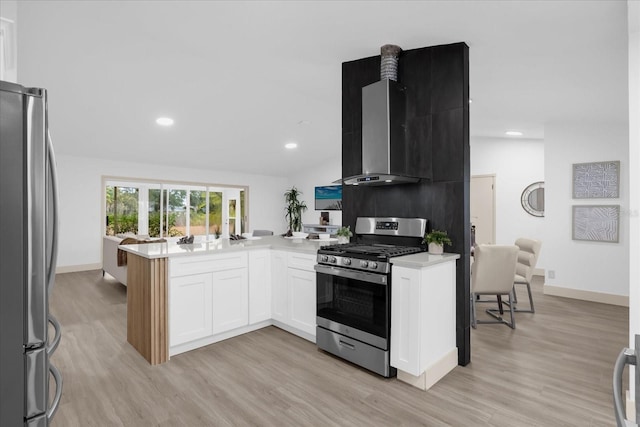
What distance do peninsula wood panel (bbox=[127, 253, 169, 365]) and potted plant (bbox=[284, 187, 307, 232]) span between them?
6.93 meters

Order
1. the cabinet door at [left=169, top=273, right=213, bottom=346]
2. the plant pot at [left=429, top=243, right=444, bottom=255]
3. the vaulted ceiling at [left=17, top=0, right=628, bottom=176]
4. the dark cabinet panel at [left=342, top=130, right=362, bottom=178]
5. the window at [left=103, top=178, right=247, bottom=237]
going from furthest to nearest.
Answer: the window at [left=103, top=178, right=247, bottom=237] < the dark cabinet panel at [left=342, top=130, right=362, bottom=178] < the cabinet door at [left=169, top=273, right=213, bottom=346] < the plant pot at [left=429, top=243, right=444, bottom=255] < the vaulted ceiling at [left=17, top=0, right=628, bottom=176]

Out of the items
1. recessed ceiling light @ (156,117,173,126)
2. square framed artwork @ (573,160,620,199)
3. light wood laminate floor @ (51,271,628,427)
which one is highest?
recessed ceiling light @ (156,117,173,126)

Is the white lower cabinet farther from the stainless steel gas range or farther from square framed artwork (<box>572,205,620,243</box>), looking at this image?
square framed artwork (<box>572,205,620,243</box>)

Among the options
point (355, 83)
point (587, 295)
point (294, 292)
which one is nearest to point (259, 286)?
point (294, 292)

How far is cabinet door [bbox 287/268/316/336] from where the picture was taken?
3.02 metres

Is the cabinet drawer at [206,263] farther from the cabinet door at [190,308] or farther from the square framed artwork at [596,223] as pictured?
the square framed artwork at [596,223]

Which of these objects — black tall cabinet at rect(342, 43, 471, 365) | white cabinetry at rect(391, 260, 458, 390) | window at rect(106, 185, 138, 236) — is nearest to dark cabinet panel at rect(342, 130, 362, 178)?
black tall cabinet at rect(342, 43, 471, 365)

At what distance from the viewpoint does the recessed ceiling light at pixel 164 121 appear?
208 inches

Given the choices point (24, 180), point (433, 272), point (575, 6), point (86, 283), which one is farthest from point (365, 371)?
point (86, 283)

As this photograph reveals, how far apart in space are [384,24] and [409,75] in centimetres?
56

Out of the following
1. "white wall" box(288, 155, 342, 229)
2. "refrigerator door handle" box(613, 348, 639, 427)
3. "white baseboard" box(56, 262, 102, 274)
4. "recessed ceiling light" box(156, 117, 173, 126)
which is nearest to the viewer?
"refrigerator door handle" box(613, 348, 639, 427)

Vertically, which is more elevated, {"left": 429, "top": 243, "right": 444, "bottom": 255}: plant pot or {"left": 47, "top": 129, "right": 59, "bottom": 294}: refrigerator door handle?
{"left": 47, "top": 129, "right": 59, "bottom": 294}: refrigerator door handle

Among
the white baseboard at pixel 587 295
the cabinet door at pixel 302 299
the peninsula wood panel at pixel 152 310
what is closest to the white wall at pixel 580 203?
the white baseboard at pixel 587 295

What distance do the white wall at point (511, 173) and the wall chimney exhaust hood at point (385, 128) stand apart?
13.9ft
